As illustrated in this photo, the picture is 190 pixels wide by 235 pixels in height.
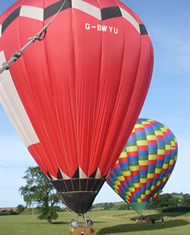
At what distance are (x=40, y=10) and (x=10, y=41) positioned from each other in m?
2.05

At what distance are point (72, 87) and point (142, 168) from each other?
696 inches

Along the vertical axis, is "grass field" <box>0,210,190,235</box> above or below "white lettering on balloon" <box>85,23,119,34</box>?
below

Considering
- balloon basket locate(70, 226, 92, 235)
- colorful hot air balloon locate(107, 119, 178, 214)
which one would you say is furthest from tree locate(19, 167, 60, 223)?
balloon basket locate(70, 226, 92, 235)

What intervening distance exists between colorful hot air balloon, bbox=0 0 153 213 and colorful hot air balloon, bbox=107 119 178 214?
14.9m

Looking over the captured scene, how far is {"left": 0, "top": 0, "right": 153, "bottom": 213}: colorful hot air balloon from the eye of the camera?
1527cm

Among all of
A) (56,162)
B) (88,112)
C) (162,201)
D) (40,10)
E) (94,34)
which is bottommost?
(162,201)

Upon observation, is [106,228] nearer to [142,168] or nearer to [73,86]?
[142,168]

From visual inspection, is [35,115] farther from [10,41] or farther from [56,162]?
[10,41]

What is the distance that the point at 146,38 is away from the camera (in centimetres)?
1825

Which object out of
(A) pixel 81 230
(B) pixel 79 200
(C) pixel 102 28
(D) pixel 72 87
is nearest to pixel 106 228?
(A) pixel 81 230

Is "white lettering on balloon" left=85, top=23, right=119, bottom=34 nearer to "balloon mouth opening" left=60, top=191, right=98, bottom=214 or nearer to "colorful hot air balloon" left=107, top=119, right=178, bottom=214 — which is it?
"balloon mouth opening" left=60, top=191, right=98, bottom=214

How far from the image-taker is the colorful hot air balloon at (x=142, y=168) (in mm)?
31109

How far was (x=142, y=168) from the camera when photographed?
31.0m

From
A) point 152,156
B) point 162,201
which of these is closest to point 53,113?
point 152,156
